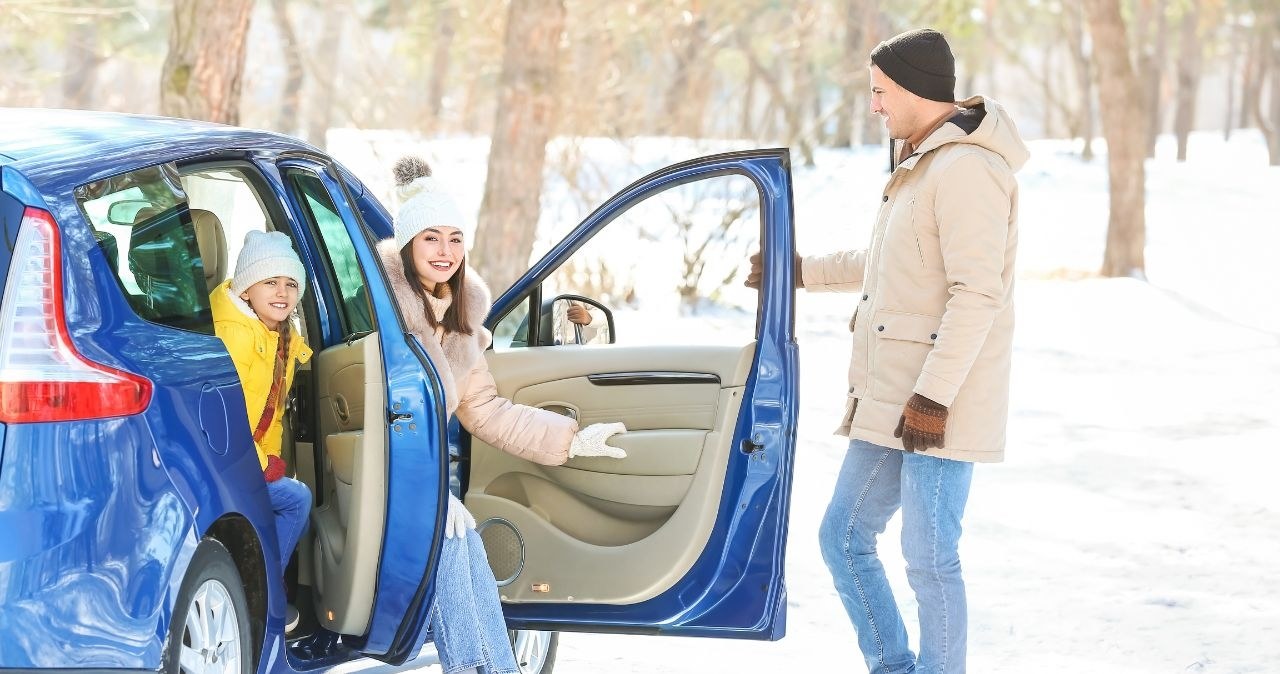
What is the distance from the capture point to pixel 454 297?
441 cm

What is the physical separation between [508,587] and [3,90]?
24.4 metres

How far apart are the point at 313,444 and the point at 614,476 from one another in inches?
35.7

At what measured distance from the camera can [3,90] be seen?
26.3 metres

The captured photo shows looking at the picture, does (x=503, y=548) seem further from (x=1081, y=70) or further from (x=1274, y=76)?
(x=1274, y=76)

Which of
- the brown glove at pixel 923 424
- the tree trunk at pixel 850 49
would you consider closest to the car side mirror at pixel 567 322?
the brown glove at pixel 923 424

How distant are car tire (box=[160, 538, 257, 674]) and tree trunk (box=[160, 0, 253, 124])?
7265mm

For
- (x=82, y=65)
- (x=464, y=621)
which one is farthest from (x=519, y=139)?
(x=82, y=65)

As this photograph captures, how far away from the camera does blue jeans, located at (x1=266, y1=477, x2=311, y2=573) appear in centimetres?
398

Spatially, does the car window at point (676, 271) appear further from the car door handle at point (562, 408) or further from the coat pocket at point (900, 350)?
the coat pocket at point (900, 350)

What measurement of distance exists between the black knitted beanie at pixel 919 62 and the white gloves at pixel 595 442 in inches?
51.1

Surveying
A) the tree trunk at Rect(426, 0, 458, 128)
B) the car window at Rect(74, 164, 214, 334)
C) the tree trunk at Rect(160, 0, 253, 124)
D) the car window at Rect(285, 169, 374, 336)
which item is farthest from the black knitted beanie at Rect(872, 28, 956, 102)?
the tree trunk at Rect(426, 0, 458, 128)

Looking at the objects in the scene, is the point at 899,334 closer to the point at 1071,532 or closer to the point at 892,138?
the point at 892,138

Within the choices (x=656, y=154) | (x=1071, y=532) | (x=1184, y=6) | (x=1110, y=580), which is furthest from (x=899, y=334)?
(x=1184, y=6)

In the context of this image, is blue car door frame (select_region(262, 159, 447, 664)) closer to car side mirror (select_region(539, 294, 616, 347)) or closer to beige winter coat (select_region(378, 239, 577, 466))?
beige winter coat (select_region(378, 239, 577, 466))
